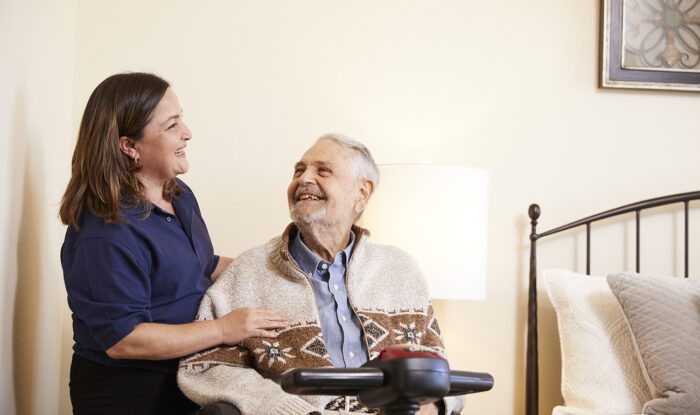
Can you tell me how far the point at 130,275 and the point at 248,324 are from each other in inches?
11.0

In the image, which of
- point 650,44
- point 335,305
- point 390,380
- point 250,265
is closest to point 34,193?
point 250,265

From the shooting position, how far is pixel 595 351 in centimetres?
229

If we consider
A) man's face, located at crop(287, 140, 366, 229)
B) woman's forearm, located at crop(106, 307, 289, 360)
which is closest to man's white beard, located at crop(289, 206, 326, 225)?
man's face, located at crop(287, 140, 366, 229)

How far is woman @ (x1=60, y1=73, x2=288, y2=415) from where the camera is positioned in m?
1.63

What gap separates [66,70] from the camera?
91.6 inches

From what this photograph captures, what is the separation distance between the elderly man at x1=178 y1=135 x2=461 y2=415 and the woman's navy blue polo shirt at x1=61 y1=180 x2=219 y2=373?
8cm

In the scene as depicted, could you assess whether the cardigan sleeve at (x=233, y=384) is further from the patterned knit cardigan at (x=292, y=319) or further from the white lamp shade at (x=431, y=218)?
the white lamp shade at (x=431, y=218)

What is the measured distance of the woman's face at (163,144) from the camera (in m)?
1.79

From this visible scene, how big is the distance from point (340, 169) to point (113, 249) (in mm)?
598

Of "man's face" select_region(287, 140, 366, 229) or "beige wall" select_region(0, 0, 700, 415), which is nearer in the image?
"man's face" select_region(287, 140, 366, 229)

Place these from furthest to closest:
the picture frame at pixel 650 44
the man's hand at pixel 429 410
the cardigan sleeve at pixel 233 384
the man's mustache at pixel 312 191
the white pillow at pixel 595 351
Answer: the picture frame at pixel 650 44 < the white pillow at pixel 595 351 < the man's mustache at pixel 312 191 < the man's hand at pixel 429 410 < the cardigan sleeve at pixel 233 384

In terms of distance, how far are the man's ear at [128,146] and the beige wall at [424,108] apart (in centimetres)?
61

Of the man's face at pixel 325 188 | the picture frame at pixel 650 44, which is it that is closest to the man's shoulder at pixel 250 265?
the man's face at pixel 325 188

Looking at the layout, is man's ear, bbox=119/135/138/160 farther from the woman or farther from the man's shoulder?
the man's shoulder
